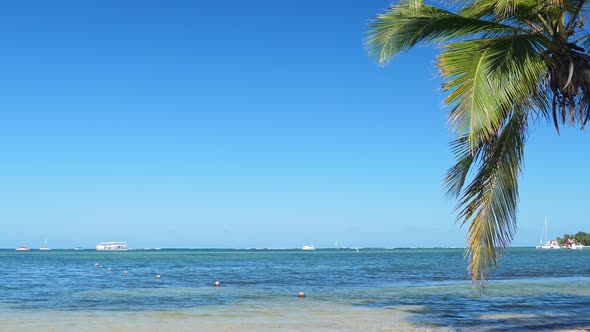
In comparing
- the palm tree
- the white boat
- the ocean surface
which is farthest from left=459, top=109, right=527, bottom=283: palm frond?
the white boat

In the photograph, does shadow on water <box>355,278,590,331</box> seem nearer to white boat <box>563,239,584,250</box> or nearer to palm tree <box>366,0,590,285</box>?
palm tree <box>366,0,590,285</box>

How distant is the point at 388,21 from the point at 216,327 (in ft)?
35.0

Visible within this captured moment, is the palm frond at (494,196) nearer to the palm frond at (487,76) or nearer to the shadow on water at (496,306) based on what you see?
the palm frond at (487,76)

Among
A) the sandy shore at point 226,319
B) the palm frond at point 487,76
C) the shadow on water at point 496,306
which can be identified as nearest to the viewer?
the palm frond at point 487,76

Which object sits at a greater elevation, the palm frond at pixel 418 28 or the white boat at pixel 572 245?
the palm frond at pixel 418 28

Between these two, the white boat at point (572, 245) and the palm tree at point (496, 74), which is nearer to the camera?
the palm tree at point (496, 74)

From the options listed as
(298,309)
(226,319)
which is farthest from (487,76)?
(298,309)

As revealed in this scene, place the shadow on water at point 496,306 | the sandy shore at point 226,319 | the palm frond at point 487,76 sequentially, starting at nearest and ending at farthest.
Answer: the palm frond at point 487,76, the sandy shore at point 226,319, the shadow on water at point 496,306

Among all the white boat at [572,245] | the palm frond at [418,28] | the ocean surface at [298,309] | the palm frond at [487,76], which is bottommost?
the ocean surface at [298,309]

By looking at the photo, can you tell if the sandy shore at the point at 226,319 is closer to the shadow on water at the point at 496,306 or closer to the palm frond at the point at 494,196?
the shadow on water at the point at 496,306

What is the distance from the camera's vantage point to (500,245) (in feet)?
27.3

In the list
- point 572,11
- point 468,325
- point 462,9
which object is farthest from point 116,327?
point 572,11

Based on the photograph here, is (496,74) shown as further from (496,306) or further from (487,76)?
(496,306)

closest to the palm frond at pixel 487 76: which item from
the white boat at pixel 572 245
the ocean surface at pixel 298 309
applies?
the ocean surface at pixel 298 309
